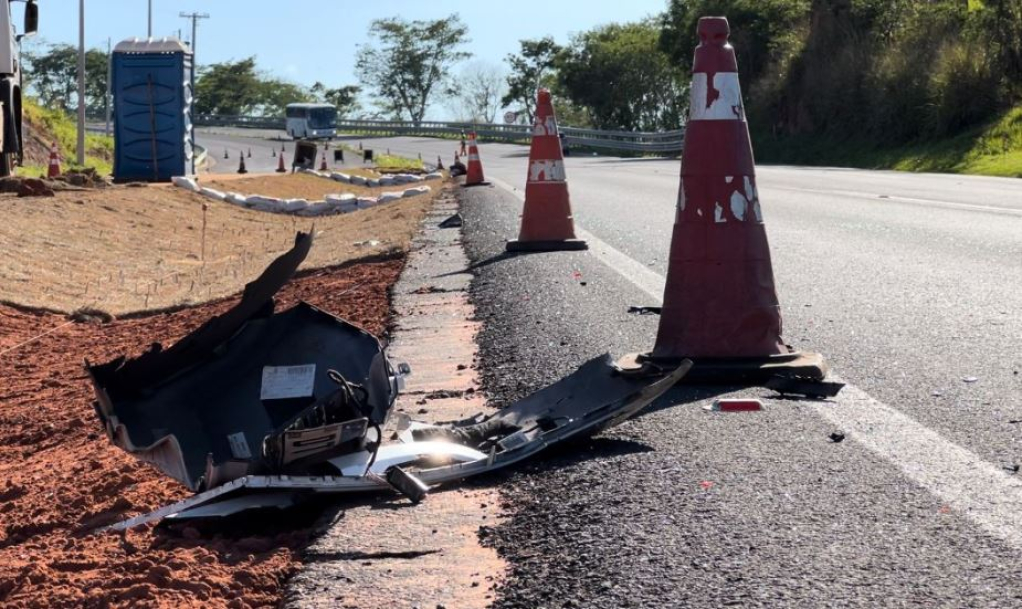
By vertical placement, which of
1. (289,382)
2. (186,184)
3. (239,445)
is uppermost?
(289,382)

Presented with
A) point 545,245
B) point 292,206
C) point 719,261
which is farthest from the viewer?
point 292,206

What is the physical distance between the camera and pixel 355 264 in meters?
12.0

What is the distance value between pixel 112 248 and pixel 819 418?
13.3m

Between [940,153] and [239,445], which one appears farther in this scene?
[940,153]

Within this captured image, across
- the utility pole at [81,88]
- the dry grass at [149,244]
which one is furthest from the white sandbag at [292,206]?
the utility pole at [81,88]

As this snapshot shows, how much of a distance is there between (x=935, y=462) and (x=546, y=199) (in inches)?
284

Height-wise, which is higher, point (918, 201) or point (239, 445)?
point (918, 201)

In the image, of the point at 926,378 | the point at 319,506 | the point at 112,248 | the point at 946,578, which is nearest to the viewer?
the point at 946,578

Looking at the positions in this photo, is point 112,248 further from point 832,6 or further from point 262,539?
point 832,6

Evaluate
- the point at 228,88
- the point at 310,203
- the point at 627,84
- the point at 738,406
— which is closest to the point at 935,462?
the point at 738,406

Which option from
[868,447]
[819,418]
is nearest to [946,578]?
[868,447]

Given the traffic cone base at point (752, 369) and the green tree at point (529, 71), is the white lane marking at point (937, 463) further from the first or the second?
the green tree at point (529, 71)

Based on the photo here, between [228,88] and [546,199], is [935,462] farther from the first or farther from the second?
[228,88]

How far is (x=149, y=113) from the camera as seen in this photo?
28.5 m
